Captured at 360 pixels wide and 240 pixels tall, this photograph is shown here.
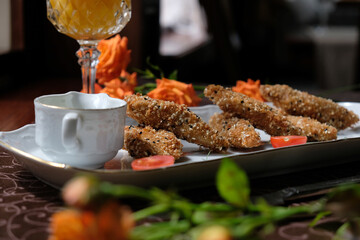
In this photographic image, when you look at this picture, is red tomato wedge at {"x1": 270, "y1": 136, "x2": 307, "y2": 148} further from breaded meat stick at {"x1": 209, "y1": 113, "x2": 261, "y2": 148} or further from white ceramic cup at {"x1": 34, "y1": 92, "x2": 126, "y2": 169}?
white ceramic cup at {"x1": 34, "y1": 92, "x2": 126, "y2": 169}

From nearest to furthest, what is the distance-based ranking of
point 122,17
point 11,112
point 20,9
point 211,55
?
point 122,17, point 11,112, point 20,9, point 211,55

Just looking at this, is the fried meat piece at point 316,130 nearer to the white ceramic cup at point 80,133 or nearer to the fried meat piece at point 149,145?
the fried meat piece at point 149,145

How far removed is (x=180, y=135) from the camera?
110cm

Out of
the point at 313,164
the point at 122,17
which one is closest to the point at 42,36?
the point at 122,17

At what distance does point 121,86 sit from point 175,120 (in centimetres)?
45

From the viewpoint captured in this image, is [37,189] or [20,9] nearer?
[37,189]

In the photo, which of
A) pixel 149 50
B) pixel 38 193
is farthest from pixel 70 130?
pixel 149 50

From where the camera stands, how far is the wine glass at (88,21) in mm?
1389

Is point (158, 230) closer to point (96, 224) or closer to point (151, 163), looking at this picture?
point (96, 224)

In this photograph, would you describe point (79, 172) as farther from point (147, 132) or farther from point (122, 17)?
point (122, 17)

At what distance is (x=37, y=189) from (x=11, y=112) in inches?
33.9

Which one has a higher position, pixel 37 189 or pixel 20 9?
pixel 20 9

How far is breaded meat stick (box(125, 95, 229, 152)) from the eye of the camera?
1.08 metres

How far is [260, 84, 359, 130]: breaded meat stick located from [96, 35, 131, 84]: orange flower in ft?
1.72
